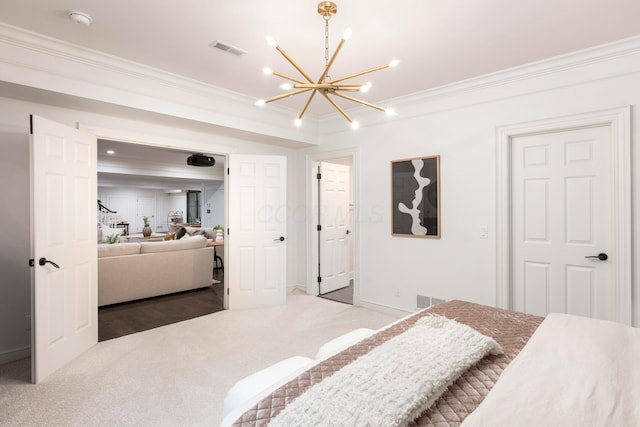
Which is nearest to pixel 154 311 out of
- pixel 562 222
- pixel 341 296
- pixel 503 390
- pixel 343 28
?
pixel 341 296

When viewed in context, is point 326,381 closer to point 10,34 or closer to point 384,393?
point 384,393

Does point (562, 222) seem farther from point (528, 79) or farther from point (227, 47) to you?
point (227, 47)

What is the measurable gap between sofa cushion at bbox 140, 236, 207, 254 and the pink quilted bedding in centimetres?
411

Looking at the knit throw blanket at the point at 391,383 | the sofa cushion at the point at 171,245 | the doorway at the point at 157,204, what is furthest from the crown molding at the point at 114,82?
the knit throw blanket at the point at 391,383

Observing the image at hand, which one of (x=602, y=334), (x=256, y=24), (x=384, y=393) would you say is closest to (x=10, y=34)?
(x=256, y=24)

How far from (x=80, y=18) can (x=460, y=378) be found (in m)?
3.11

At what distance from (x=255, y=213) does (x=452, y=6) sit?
3.16m

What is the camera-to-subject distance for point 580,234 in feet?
9.61

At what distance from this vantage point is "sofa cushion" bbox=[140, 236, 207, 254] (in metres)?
4.77

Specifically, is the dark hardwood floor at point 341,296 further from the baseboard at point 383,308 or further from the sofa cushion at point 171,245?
the sofa cushion at point 171,245

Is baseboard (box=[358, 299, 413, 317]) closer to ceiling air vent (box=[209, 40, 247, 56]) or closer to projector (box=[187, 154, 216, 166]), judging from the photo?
ceiling air vent (box=[209, 40, 247, 56])

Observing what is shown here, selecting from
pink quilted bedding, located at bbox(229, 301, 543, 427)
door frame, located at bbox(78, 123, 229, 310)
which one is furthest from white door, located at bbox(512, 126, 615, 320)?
door frame, located at bbox(78, 123, 229, 310)

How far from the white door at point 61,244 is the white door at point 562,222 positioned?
4.10 meters

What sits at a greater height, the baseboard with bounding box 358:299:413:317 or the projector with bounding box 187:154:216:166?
the projector with bounding box 187:154:216:166
